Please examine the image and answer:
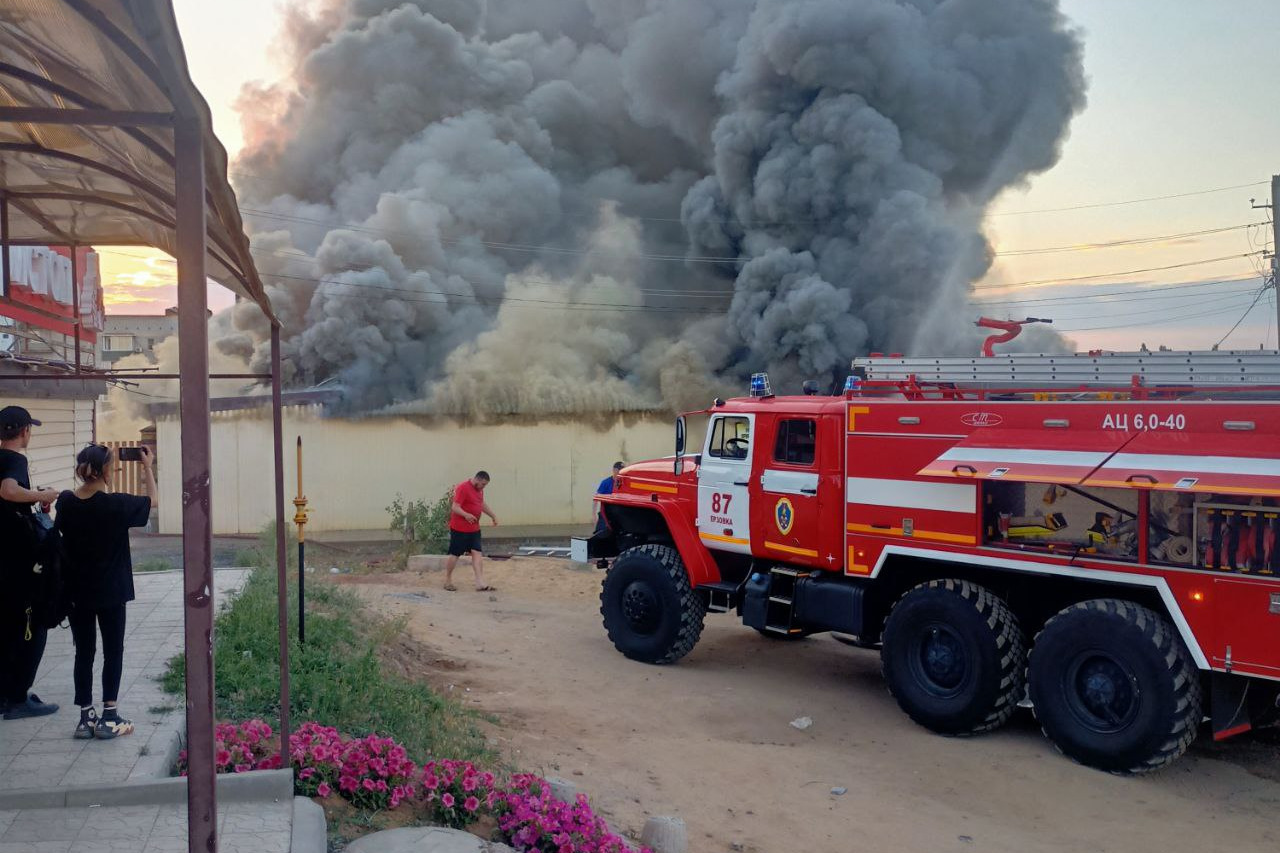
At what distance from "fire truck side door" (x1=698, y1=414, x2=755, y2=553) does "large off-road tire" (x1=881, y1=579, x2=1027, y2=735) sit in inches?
67.2

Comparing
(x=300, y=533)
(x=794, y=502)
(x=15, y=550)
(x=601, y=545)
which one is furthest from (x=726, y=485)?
(x=15, y=550)

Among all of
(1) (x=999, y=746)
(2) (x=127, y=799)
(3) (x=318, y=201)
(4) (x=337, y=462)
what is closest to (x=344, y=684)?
(2) (x=127, y=799)

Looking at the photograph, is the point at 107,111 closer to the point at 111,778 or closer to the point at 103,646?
the point at 111,778

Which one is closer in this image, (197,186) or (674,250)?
(197,186)

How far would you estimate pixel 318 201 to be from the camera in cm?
3981

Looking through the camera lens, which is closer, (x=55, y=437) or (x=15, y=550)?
(x=15, y=550)

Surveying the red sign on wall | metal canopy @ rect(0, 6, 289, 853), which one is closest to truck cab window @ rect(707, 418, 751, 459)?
the red sign on wall

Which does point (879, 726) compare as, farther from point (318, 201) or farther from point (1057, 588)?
point (318, 201)

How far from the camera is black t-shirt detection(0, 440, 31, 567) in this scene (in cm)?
508

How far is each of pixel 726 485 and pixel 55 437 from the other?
7.83 m

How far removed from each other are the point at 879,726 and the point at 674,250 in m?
29.6

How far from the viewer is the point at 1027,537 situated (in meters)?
7.23

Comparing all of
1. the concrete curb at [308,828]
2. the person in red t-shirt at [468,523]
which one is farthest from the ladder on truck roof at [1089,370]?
the person in red t-shirt at [468,523]

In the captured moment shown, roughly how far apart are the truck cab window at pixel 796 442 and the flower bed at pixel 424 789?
4.19 meters
